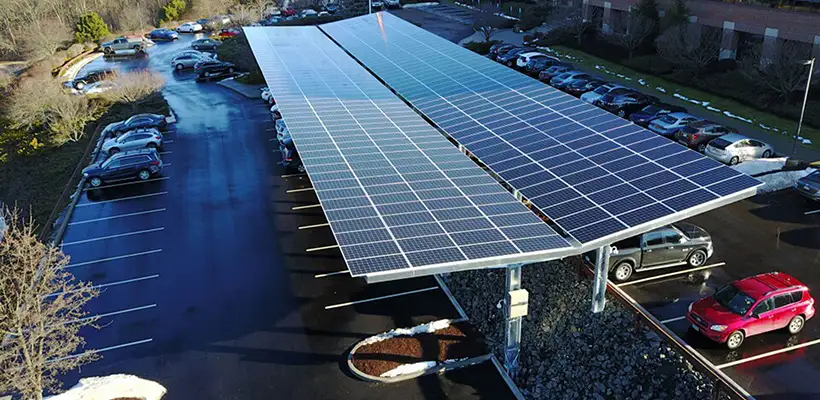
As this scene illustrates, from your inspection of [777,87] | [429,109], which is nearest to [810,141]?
[777,87]

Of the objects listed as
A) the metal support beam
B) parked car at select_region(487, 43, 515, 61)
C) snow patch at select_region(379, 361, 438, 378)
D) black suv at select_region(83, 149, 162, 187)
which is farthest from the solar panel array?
parked car at select_region(487, 43, 515, 61)

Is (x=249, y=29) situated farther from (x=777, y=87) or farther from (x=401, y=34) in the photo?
(x=777, y=87)

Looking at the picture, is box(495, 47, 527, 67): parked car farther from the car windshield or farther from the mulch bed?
the car windshield

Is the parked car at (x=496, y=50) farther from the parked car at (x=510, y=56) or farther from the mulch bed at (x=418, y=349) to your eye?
the mulch bed at (x=418, y=349)

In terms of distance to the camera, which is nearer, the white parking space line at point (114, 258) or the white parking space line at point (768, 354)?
the white parking space line at point (768, 354)

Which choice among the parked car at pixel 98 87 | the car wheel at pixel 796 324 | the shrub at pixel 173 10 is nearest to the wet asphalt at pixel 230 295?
the car wheel at pixel 796 324
